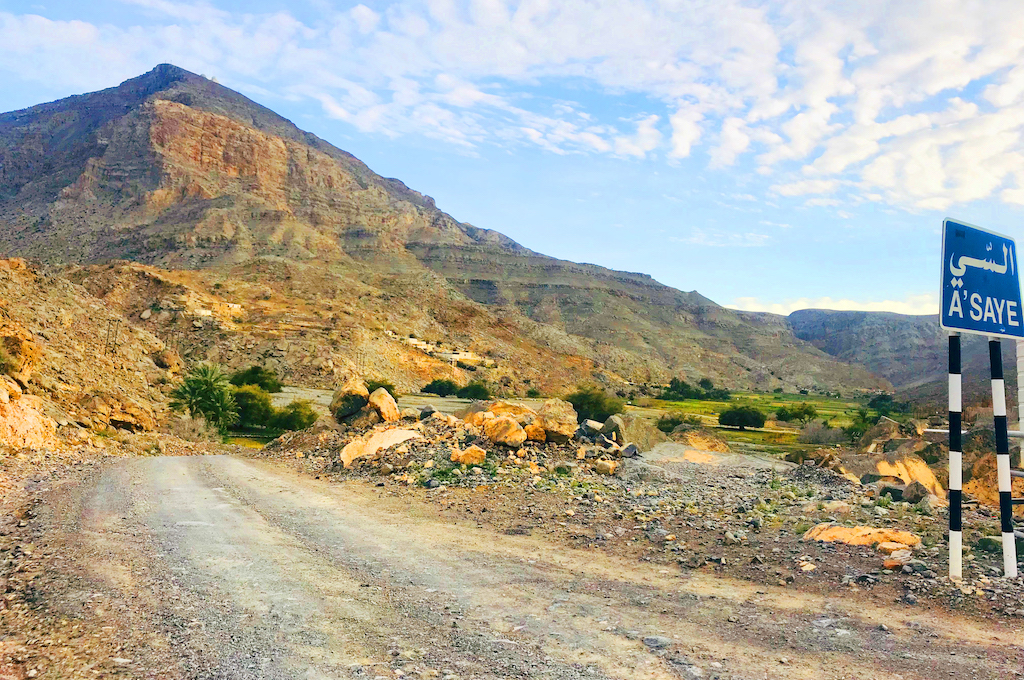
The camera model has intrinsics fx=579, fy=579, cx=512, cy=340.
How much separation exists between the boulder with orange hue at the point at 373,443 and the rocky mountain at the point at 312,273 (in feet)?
168

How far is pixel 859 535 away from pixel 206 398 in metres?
33.9

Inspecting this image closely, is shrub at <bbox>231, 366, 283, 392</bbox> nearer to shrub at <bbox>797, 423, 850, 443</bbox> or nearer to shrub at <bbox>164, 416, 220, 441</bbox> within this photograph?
shrub at <bbox>164, 416, 220, 441</bbox>

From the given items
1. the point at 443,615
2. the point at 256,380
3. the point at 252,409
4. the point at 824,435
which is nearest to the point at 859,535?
the point at 443,615

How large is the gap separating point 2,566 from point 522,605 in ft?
19.5

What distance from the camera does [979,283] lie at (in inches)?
A: 244

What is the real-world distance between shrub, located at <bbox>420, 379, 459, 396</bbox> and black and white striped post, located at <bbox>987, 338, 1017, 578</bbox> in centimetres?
6757

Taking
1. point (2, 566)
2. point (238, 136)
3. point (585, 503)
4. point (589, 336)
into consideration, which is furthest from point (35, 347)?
point (238, 136)

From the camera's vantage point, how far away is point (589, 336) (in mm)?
129375

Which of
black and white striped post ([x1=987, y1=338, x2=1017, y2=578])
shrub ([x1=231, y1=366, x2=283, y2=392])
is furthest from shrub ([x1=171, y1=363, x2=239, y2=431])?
black and white striped post ([x1=987, y1=338, x2=1017, y2=578])

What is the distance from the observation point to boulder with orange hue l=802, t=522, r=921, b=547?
705 cm

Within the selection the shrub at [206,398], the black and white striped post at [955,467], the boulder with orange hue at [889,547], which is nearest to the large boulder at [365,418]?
the shrub at [206,398]

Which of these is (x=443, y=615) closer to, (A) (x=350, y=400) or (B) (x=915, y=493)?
(B) (x=915, y=493)

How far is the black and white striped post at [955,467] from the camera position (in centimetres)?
579

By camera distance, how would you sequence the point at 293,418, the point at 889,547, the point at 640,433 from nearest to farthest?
the point at 889,547 → the point at 640,433 → the point at 293,418
